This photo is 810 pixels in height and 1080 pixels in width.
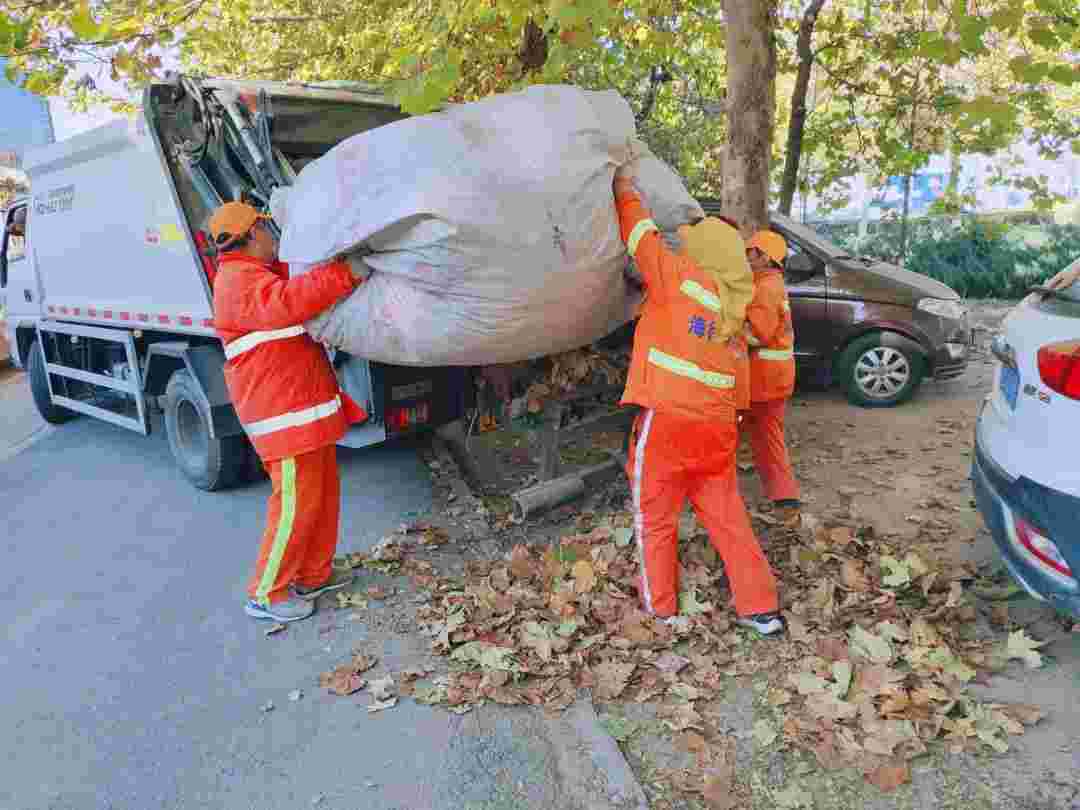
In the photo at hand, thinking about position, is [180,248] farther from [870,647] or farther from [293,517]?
[870,647]

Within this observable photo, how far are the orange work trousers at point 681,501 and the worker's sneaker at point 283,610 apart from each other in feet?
5.04

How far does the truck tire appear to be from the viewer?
18.2 ft

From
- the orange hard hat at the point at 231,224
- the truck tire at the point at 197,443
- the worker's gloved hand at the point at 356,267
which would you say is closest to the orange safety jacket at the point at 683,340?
the worker's gloved hand at the point at 356,267

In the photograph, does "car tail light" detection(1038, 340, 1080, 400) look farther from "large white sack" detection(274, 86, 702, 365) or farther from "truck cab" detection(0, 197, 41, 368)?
"truck cab" detection(0, 197, 41, 368)

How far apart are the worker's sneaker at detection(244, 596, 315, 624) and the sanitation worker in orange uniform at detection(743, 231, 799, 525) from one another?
2.39m

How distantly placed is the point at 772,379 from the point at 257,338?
2.59 m

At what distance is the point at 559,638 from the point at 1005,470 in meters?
1.76

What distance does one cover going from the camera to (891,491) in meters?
4.97

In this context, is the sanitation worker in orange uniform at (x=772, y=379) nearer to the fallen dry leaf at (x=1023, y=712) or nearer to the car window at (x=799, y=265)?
the fallen dry leaf at (x=1023, y=712)

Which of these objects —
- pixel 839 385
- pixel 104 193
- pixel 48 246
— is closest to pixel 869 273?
pixel 839 385

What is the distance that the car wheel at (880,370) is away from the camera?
6.84m

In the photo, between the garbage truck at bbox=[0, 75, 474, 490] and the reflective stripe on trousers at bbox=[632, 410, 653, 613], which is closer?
the reflective stripe on trousers at bbox=[632, 410, 653, 613]

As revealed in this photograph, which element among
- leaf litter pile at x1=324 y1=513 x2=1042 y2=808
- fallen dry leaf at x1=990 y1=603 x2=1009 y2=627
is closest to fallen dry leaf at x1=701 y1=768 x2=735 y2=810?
leaf litter pile at x1=324 y1=513 x2=1042 y2=808

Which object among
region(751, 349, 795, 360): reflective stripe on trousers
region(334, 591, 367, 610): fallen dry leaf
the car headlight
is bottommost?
region(334, 591, 367, 610): fallen dry leaf
